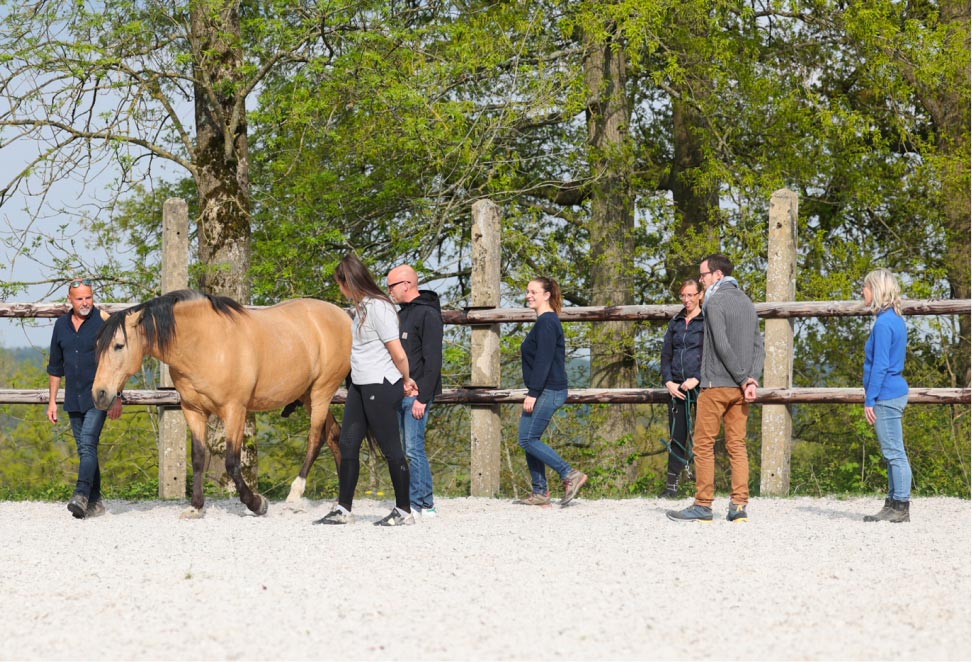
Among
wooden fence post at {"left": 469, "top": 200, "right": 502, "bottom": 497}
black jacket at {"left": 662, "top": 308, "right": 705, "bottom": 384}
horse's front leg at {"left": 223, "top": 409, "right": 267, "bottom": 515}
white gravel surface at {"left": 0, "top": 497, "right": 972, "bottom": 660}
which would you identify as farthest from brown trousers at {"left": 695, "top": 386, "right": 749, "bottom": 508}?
horse's front leg at {"left": 223, "top": 409, "right": 267, "bottom": 515}

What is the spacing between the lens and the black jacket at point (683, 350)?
8.82 meters

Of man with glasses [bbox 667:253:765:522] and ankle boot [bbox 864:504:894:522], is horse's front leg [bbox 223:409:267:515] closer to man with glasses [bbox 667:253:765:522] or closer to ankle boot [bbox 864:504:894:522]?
man with glasses [bbox 667:253:765:522]

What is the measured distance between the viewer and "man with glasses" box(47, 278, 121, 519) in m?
8.12

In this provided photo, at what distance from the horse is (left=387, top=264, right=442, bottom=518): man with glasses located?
119cm

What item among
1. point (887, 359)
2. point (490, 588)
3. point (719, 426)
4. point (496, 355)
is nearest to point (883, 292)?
point (887, 359)

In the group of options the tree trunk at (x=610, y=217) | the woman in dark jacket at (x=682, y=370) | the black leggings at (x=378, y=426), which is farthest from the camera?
the tree trunk at (x=610, y=217)

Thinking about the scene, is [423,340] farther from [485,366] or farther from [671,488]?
[671,488]

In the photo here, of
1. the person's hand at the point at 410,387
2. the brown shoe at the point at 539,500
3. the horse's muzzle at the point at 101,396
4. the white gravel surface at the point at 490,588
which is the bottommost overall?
the brown shoe at the point at 539,500

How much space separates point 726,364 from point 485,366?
3.00 m

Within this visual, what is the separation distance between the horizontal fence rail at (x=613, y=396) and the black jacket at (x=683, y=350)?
340 millimetres

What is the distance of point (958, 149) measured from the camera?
43.2 feet

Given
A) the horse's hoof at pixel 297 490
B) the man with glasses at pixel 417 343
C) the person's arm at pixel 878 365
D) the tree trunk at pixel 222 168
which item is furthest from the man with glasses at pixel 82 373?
the person's arm at pixel 878 365

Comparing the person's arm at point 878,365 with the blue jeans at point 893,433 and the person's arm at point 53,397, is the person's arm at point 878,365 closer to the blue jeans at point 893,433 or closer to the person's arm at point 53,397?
the blue jeans at point 893,433

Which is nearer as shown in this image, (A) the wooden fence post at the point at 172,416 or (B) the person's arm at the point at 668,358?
(B) the person's arm at the point at 668,358
